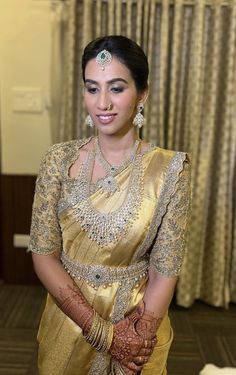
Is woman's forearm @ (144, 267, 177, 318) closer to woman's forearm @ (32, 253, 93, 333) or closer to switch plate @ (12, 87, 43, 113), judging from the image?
woman's forearm @ (32, 253, 93, 333)

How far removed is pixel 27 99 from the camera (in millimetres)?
3094

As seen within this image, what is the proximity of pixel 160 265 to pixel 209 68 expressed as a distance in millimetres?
1922

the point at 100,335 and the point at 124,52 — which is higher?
the point at 124,52

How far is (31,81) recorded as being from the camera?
121 inches

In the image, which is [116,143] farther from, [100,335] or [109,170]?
[100,335]

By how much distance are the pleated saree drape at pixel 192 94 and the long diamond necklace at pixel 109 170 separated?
1.66 m

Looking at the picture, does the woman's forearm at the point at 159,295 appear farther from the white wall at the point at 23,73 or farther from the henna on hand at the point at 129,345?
the white wall at the point at 23,73

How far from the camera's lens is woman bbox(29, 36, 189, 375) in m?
1.24

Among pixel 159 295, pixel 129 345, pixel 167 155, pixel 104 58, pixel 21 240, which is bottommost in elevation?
pixel 21 240

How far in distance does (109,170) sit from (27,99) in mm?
1955

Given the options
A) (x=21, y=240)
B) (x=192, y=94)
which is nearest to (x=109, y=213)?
(x=192, y=94)

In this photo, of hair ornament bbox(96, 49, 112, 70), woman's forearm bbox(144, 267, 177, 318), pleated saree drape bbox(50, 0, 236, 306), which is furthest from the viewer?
pleated saree drape bbox(50, 0, 236, 306)

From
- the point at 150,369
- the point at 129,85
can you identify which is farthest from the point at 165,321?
the point at 129,85

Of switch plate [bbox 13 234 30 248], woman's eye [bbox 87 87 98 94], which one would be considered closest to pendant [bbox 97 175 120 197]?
woman's eye [bbox 87 87 98 94]
